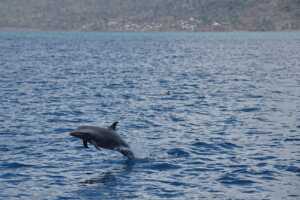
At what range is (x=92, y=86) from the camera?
54188mm

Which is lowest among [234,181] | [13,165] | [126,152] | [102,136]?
[234,181]

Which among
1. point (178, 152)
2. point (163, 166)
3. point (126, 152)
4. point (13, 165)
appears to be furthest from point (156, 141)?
point (13, 165)

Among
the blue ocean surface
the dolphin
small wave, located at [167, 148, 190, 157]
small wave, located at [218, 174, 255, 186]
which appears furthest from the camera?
small wave, located at [167, 148, 190, 157]

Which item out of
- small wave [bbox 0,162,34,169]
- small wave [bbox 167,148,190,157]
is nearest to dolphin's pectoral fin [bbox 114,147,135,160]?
small wave [bbox 167,148,190,157]

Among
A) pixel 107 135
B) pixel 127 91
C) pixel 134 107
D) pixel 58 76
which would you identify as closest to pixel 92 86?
pixel 127 91

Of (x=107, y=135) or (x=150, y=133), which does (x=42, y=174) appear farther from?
(x=150, y=133)

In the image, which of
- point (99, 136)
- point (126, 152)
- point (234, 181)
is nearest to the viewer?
point (234, 181)

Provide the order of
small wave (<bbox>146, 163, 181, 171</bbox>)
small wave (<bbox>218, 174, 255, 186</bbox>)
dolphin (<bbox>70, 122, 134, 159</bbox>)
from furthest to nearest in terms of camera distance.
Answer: small wave (<bbox>146, 163, 181, 171</bbox>) → dolphin (<bbox>70, 122, 134, 159</bbox>) → small wave (<bbox>218, 174, 255, 186</bbox>)

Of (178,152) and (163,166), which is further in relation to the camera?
(178,152)

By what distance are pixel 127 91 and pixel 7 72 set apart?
24138 mm

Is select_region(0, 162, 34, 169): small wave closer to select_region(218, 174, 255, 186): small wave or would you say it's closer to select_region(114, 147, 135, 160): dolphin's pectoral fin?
select_region(114, 147, 135, 160): dolphin's pectoral fin

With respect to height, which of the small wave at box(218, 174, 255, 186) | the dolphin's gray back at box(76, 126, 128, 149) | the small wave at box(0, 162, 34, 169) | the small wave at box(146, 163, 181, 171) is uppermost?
the dolphin's gray back at box(76, 126, 128, 149)

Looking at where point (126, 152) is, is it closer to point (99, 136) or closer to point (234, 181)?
point (99, 136)

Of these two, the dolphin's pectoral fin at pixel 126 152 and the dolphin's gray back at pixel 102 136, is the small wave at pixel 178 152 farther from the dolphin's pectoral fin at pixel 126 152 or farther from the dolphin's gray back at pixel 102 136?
the dolphin's gray back at pixel 102 136
